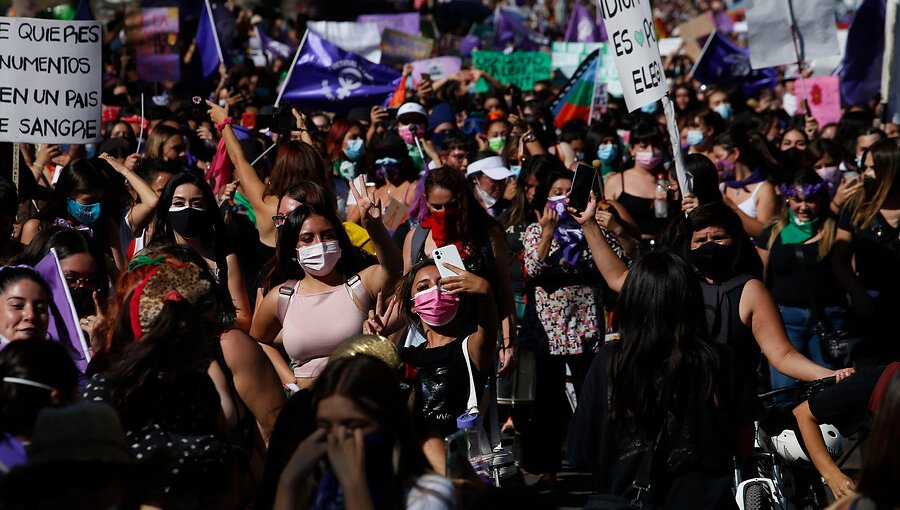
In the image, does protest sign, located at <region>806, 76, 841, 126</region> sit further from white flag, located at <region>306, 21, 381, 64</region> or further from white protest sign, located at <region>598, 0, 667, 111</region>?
white protest sign, located at <region>598, 0, 667, 111</region>

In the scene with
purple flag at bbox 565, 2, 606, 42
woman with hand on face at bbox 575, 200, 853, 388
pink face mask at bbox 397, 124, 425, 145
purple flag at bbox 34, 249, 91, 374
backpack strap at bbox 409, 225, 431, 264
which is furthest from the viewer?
purple flag at bbox 565, 2, 606, 42

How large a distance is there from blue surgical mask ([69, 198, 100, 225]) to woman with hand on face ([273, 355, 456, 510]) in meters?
4.04

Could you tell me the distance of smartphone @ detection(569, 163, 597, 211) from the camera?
6426 mm

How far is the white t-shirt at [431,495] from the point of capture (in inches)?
129

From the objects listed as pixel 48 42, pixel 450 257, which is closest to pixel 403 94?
pixel 48 42

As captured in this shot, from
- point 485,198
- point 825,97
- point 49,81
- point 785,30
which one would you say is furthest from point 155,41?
point 825,97

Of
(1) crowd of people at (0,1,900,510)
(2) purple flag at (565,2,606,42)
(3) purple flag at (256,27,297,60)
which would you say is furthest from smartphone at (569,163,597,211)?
(2) purple flag at (565,2,606,42)

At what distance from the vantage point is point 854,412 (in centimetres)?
456

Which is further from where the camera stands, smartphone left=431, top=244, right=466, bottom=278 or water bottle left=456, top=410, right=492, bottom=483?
smartphone left=431, top=244, right=466, bottom=278

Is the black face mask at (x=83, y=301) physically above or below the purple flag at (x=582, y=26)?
below

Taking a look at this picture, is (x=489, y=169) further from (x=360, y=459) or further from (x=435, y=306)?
(x=360, y=459)

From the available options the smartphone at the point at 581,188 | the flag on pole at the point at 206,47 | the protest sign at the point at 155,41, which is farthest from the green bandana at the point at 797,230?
the protest sign at the point at 155,41

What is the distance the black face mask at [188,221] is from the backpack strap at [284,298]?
736mm

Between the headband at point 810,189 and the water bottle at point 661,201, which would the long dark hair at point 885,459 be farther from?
the water bottle at point 661,201
